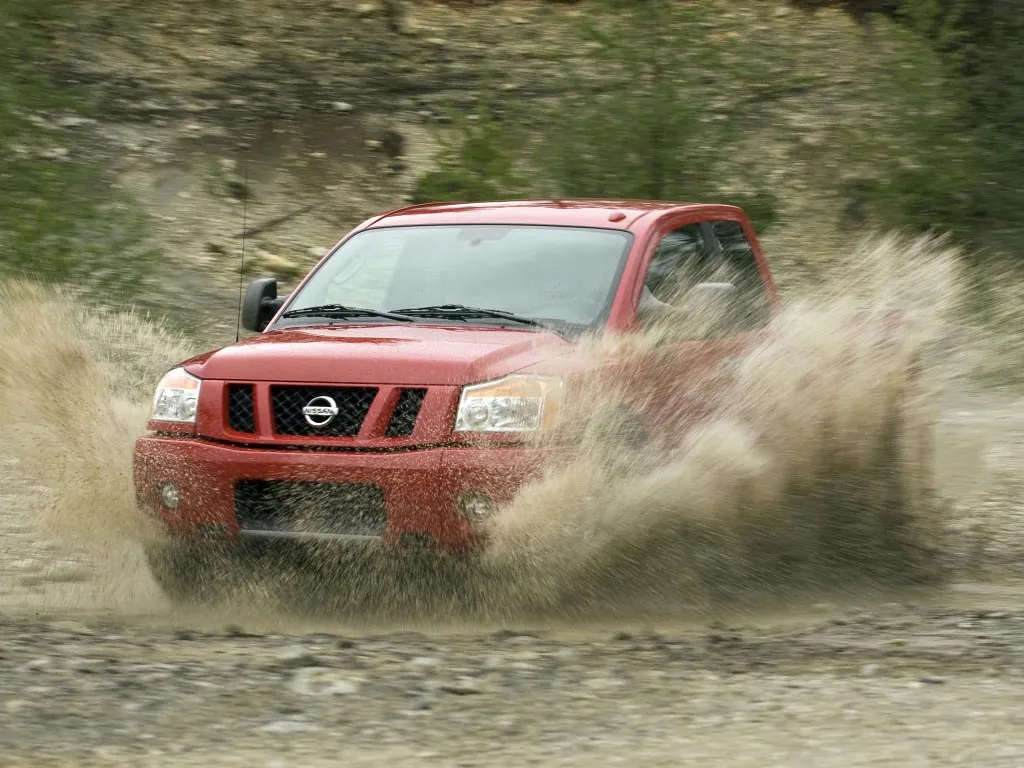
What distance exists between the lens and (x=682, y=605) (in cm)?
652

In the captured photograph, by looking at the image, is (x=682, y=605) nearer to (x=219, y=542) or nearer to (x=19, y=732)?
(x=219, y=542)

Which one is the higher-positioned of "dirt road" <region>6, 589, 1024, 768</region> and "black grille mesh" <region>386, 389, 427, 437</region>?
"black grille mesh" <region>386, 389, 427, 437</region>

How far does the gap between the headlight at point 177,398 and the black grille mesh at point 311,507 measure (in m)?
0.46

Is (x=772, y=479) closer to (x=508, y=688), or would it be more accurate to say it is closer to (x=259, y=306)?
(x=508, y=688)

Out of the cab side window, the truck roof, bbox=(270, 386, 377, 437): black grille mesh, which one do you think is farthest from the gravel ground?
the truck roof

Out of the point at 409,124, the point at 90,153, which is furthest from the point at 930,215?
the point at 90,153

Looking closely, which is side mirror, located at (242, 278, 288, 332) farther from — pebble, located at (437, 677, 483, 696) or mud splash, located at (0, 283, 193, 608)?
pebble, located at (437, 677, 483, 696)

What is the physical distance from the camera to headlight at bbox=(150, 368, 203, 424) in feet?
21.6

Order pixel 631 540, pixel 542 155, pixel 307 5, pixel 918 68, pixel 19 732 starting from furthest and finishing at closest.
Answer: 1. pixel 307 5
2. pixel 918 68
3. pixel 542 155
4. pixel 631 540
5. pixel 19 732

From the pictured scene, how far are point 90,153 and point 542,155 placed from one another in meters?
8.72

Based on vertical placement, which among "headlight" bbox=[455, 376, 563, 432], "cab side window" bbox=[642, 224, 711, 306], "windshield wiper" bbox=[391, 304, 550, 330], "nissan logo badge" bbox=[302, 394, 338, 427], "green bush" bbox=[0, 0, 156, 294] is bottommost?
"green bush" bbox=[0, 0, 156, 294]

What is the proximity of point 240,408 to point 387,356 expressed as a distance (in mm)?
637

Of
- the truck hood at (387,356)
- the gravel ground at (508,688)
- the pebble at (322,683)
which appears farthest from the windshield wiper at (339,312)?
the pebble at (322,683)

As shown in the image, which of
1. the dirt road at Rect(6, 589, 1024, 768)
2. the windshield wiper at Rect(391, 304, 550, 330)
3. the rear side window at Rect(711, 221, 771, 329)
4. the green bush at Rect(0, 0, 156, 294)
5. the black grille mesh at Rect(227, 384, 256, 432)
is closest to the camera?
the dirt road at Rect(6, 589, 1024, 768)
